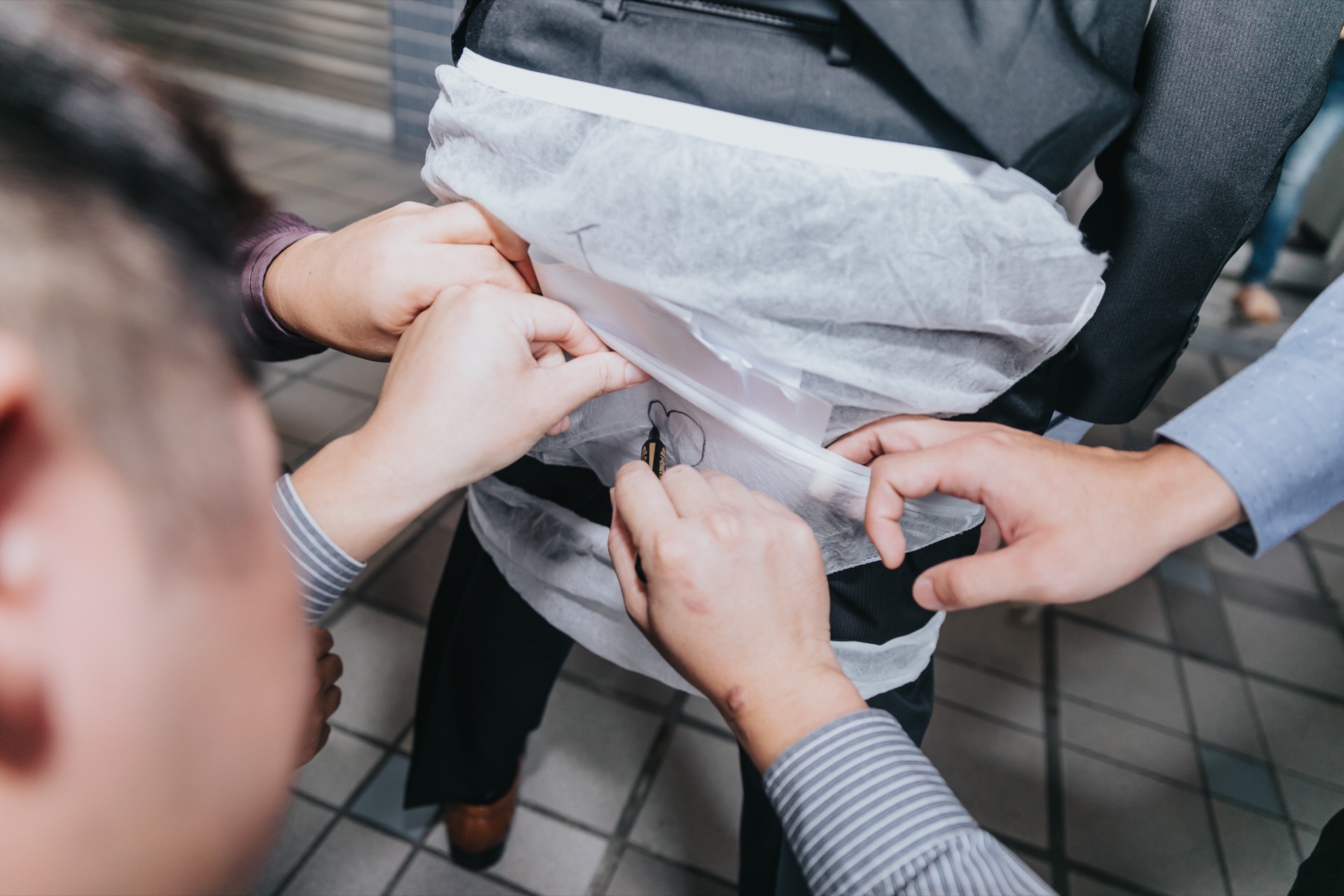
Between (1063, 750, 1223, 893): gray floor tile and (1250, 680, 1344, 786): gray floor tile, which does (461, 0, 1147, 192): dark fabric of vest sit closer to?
(1063, 750, 1223, 893): gray floor tile

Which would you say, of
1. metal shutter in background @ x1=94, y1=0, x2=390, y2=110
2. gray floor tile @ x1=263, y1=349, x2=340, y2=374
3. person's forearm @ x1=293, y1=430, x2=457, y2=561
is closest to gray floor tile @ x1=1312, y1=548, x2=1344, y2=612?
person's forearm @ x1=293, y1=430, x2=457, y2=561

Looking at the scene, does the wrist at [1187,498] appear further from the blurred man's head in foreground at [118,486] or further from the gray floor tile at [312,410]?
the gray floor tile at [312,410]

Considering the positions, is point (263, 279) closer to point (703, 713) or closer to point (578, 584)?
point (578, 584)

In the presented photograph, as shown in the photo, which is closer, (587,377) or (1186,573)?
(587,377)

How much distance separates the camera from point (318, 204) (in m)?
2.98

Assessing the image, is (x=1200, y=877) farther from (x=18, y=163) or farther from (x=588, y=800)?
(x=18, y=163)

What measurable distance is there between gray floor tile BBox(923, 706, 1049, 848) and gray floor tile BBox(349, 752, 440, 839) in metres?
0.90

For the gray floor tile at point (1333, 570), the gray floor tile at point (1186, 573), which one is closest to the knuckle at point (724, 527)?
the gray floor tile at point (1186, 573)

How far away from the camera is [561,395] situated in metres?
0.61

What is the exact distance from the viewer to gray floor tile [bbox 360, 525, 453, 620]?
Result: 161cm

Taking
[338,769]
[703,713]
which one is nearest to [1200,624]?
[703,713]

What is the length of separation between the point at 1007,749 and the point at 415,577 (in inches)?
49.4

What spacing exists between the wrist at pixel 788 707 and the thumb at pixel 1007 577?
0.10 meters

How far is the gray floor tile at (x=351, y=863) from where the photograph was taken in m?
1.14
